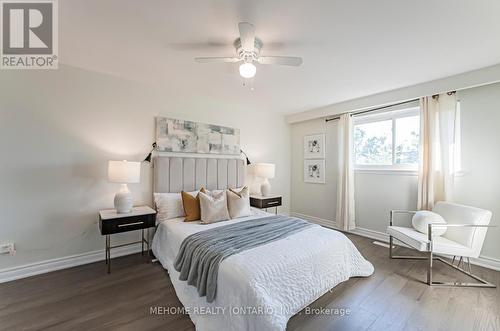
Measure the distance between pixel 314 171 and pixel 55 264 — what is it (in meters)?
4.33

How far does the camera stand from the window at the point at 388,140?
3303 mm

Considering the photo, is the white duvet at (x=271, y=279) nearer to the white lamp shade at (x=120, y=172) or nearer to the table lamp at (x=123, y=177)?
the table lamp at (x=123, y=177)

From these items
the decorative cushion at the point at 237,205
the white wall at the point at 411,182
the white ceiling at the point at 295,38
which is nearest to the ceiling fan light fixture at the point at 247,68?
the white ceiling at the point at 295,38

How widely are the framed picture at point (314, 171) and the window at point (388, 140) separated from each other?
0.68m

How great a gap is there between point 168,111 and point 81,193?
1.59 meters

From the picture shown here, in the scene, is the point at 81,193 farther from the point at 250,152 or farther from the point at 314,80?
the point at 314,80

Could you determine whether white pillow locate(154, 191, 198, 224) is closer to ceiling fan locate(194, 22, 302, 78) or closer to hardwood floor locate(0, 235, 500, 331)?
hardwood floor locate(0, 235, 500, 331)

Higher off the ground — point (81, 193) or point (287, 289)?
point (81, 193)

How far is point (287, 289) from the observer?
5.39 ft

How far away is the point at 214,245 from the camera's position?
6.15 feet

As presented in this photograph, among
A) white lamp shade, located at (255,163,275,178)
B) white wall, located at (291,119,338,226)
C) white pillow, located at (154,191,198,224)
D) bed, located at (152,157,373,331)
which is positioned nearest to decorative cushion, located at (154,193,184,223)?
white pillow, located at (154,191,198,224)

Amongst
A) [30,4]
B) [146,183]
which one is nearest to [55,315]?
[146,183]

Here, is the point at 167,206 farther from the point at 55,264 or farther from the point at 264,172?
the point at 264,172

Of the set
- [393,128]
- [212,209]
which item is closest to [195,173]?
[212,209]
